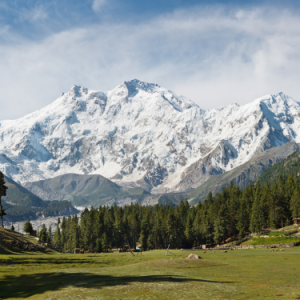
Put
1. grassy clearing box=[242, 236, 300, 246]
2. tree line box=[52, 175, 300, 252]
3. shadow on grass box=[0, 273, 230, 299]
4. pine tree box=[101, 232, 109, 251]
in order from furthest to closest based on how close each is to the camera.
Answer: pine tree box=[101, 232, 109, 251]
tree line box=[52, 175, 300, 252]
grassy clearing box=[242, 236, 300, 246]
shadow on grass box=[0, 273, 230, 299]

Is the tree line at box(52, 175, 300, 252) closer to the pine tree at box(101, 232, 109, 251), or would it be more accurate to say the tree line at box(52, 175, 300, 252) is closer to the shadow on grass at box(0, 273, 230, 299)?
the pine tree at box(101, 232, 109, 251)

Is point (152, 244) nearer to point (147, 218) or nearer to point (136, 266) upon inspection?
point (147, 218)

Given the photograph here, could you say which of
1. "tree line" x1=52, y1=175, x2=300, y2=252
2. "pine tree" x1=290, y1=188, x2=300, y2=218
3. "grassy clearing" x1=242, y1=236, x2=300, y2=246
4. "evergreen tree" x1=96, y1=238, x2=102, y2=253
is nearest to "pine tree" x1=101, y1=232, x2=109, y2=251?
"tree line" x1=52, y1=175, x2=300, y2=252

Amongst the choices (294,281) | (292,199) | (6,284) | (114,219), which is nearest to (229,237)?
(292,199)

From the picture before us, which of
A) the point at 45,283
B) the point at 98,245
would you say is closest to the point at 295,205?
the point at 98,245

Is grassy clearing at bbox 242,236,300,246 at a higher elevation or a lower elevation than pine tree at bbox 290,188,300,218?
lower

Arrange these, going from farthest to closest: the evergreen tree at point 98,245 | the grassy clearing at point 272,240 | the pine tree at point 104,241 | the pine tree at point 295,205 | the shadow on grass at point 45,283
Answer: the pine tree at point 104,241
the evergreen tree at point 98,245
the pine tree at point 295,205
the grassy clearing at point 272,240
the shadow on grass at point 45,283

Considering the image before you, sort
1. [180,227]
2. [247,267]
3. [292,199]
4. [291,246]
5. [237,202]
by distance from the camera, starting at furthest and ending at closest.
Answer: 1. [237,202]
2. [180,227]
3. [292,199]
4. [291,246]
5. [247,267]

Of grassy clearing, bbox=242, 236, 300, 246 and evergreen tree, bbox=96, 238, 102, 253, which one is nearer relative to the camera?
grassy clearing, bbox=242, 236, 300, 246

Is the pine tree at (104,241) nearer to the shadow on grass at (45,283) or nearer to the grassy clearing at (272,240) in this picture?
the grassy clearing at (272,240)

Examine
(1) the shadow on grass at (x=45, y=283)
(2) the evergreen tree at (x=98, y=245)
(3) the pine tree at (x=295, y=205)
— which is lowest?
(2) the evergreen tree at (x=98, y=245)

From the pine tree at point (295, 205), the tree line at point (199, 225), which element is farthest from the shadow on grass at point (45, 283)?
the pine tree at point (295, 205)

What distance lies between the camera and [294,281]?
37188 mm

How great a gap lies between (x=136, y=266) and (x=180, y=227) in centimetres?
10112
